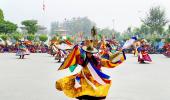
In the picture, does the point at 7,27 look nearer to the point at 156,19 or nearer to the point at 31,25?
the point at 31,25

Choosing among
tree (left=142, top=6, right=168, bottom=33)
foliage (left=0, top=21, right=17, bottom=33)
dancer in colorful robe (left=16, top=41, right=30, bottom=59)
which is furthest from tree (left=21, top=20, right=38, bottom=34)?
dancer in colorful robe (left=16, top=41, right=30, bottom=59)

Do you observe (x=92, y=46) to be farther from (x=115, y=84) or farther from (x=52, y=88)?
(x=115, y=84)

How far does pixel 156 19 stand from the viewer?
183ft

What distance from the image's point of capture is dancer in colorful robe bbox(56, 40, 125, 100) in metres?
7.91

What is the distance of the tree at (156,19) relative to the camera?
182 feet

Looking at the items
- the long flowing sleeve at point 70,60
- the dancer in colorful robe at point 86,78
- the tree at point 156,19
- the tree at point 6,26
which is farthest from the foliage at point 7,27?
the long flowing sleeve at point 70,60

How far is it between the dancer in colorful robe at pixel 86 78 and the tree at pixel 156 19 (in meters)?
47.9

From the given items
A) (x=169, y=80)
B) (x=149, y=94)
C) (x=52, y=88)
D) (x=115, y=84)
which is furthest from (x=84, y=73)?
(x=169, y=80)

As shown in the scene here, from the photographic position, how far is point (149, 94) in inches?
396

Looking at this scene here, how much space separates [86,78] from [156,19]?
48660mm

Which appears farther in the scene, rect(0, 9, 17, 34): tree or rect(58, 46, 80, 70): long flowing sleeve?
rect(0, 9, 17, 34): tree

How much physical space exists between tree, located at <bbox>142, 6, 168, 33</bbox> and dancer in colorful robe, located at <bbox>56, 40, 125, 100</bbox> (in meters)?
47.9

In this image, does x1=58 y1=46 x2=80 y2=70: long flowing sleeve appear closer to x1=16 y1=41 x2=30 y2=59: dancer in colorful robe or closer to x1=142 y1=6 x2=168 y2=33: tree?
x1=16 y1=41 x2=30 y2=59: dancer in colorful robe

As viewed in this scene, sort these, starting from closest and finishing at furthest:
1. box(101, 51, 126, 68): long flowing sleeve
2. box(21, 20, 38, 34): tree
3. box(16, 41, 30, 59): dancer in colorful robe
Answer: box(101, 51, 126, 68): long flowing sleeve, box(16, 41, 30, 59): dancer in colorful robe, box(21, 20, 38, 34): tree
